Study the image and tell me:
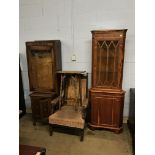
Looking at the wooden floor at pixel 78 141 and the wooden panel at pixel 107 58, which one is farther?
the wooden panel at pixel 107 58

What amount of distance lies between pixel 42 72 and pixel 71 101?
819 mm

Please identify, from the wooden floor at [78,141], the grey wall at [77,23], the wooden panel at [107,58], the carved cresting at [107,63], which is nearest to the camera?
the wooden floor at [78,141]

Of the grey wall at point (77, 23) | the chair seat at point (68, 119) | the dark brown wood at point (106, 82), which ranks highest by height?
the grey wall at point (77, 23)

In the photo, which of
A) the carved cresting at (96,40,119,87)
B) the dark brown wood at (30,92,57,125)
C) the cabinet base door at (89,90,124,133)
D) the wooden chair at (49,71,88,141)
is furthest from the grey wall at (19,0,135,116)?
the dark brown wood at (30,92,57,125)

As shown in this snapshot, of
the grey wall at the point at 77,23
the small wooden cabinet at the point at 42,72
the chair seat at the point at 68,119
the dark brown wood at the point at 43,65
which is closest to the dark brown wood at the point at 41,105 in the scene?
the small wooden cabinet at the point at 42,72

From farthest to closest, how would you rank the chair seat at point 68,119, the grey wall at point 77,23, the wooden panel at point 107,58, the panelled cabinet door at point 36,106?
the panelled cabinet door at point 36,106 < the grey wall at point 77,23 < the wooden panel at point 107,58 < the chair seat at point 68,119

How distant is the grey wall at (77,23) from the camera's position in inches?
128

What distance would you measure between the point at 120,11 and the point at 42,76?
1937mm

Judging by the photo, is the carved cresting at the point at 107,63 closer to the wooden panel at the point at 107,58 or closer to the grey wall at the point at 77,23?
the wooden panel at the point at 107,58

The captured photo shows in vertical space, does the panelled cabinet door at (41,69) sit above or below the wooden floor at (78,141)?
above
